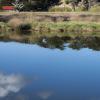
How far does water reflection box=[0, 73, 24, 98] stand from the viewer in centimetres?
1739

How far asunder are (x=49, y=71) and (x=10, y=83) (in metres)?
3.62

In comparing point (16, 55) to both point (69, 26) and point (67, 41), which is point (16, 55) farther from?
point (69, 26)

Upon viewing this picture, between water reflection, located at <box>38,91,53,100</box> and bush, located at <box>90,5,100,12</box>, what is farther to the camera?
bush, located at <box>90,5,100,12</box>

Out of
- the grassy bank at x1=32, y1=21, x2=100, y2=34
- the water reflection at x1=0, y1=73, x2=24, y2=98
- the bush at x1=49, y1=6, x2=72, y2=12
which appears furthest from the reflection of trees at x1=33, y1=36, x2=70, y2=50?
the bush at x1=49, y1=6, x2=72, y2=12

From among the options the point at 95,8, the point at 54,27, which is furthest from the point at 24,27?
the point at 95,8

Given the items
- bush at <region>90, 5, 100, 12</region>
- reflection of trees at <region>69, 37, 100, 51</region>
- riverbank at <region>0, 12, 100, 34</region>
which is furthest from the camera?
bush at <region>90, 5, 100, 12</region>

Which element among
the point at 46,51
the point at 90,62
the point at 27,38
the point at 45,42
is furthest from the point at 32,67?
the point at 27,38

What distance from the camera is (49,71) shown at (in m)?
22.0

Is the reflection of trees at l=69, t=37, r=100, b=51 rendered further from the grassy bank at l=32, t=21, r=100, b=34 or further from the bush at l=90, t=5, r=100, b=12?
the bush at l=90, t=5, r=100, b=12

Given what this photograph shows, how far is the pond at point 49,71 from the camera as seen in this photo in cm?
1705

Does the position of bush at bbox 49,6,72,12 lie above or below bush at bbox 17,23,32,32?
below

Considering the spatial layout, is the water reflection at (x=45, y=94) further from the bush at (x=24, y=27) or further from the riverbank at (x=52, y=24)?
the bush at (x=24, y=27)

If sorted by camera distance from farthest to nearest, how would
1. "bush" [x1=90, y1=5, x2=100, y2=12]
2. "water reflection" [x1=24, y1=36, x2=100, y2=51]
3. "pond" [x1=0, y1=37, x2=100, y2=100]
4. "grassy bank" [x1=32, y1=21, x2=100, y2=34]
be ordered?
Answer: "bush" [x1=90, y1=5, x2=100, y2=12] → "grassy bank" [x1=32, y1=21, x2=100, y2=34] → "water reflection" [x1=24, y1=36, x2=100, y2=51] → "pond" [x1=0, y1=37, x2=100, y2=100]

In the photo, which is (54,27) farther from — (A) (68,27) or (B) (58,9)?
(B) (58,9)
